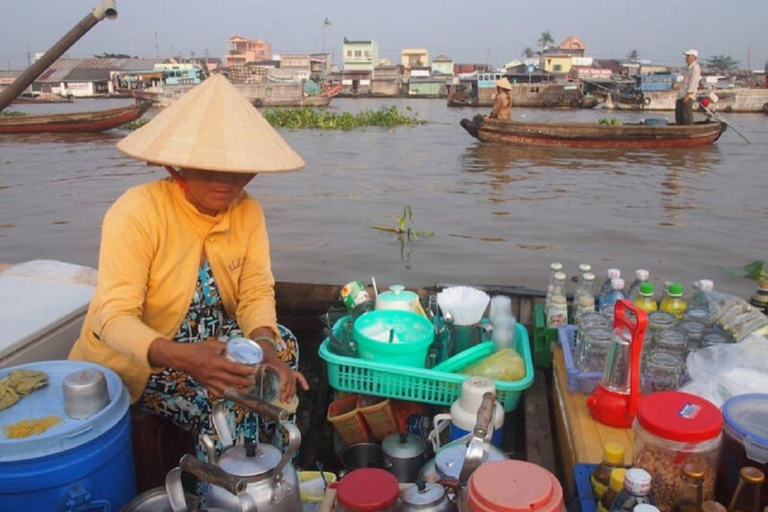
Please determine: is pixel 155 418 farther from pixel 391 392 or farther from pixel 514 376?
pixel 514 376

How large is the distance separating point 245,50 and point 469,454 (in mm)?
99661

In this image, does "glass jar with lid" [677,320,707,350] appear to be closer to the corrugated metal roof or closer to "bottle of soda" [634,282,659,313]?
"bottle of soda" [634,282,659,313]

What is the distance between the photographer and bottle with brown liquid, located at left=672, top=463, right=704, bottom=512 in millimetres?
1271

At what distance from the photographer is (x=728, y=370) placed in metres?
1.85

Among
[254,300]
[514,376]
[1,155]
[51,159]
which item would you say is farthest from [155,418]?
[1,155]

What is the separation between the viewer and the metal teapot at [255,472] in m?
1.40

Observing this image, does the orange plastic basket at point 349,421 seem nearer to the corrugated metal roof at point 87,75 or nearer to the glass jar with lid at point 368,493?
the glass jar with lid at point 368,493

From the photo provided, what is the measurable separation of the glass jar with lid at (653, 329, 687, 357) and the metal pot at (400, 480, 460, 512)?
114 cm

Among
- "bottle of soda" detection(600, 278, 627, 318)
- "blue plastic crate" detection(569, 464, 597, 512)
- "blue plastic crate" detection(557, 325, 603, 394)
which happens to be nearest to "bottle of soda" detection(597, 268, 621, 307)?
"bottle of soda" detection(600, 278, 627, 318)

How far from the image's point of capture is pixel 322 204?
941 centimetres

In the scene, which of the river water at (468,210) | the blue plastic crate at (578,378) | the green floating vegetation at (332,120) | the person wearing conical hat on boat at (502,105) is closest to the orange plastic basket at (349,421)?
the blue plastic crate at (578,378)

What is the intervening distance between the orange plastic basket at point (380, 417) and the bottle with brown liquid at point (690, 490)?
4.19ft

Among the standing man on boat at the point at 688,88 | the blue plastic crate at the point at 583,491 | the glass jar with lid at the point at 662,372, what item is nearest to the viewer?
the blue plastic crate at the point at 583,491

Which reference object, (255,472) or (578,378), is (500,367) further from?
(255,472)
